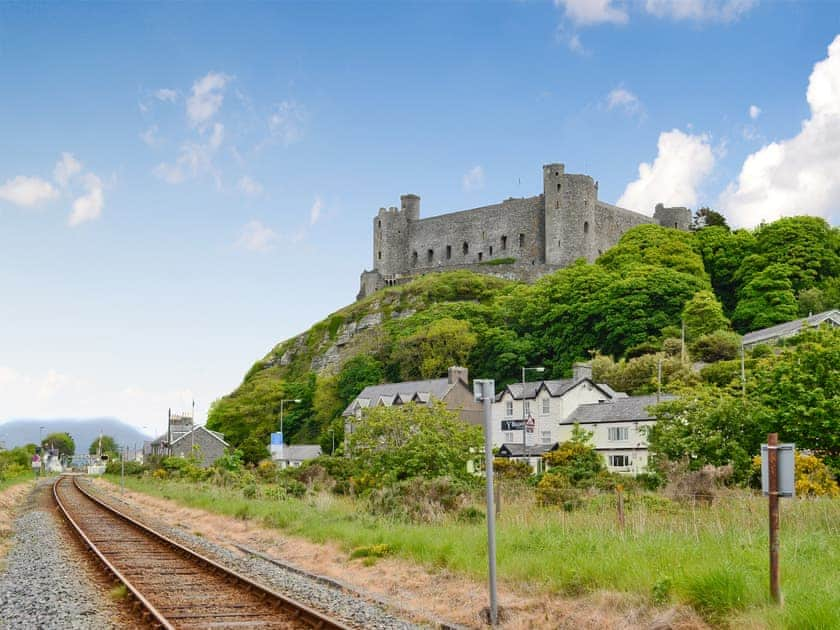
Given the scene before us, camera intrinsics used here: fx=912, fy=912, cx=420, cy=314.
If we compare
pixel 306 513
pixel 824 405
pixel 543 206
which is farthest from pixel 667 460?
pixel 543 206

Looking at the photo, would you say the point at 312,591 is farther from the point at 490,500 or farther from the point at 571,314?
the point at 571,314

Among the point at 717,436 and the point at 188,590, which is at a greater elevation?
the point at 717,436

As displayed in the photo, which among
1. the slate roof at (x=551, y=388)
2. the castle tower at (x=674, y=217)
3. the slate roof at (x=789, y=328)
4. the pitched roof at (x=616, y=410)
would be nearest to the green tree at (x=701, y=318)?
the slate roof at (x=789, y=328)

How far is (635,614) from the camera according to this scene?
9.38 m

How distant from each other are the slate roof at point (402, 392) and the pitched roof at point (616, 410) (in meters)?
13.6

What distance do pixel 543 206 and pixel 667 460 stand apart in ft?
249

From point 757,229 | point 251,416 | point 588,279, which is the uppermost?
point 757,229

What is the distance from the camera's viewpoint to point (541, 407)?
5534cm

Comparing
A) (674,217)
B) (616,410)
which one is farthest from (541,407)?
(674,217)

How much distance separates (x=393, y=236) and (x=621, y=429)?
73108 mm

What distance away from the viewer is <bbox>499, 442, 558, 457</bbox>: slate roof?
52.1m

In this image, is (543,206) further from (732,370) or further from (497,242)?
(732,370)

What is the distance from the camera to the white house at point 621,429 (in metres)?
47.3

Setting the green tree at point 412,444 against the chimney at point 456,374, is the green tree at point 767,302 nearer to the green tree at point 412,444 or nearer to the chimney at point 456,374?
the chimney at point 456,374
